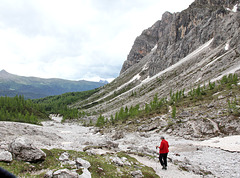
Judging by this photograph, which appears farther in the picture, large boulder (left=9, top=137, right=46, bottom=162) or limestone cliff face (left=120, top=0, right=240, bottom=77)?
limestone cliff face (left=120, top=0, right=240, bottom=77)

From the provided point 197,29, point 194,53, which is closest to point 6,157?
point 194,53

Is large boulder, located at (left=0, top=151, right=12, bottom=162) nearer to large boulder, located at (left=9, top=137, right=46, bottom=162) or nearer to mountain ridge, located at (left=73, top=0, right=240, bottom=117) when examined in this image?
large boulder, located at (left=9, top=137, right=46, bottom=162)

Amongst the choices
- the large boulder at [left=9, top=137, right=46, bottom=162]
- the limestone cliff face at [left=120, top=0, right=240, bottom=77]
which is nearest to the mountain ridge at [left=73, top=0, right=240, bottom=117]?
the limestone cliff face at [left=120, top=0, right=240, bottom=77]

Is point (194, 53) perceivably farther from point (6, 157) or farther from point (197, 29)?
point (6, 157)

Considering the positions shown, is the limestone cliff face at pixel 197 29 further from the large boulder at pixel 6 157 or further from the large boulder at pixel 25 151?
the large boulder at pixel 6 157

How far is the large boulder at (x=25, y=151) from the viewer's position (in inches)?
417

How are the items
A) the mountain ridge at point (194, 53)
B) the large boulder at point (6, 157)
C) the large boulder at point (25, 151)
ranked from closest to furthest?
the large boulder at point (6, 157) → the large boulder at point (25, 151) → the mountain ridge at point (194, 53)

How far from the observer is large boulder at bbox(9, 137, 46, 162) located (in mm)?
10586

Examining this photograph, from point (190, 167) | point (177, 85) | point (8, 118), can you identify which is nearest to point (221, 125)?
point (190, 167)

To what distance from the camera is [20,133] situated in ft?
98.6

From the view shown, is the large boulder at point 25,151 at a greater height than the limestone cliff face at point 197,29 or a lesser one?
lesser

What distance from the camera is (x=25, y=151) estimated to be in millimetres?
10766

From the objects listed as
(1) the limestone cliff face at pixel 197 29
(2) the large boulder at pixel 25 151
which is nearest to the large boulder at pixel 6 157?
(2) the large boulder at pixel 25 151

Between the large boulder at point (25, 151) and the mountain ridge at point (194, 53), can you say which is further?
the mountain ridge at point (194, 53)
